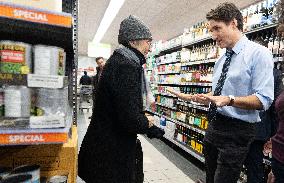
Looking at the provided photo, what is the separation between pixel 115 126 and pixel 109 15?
453 inches

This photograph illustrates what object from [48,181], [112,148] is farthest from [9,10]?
[112,148]

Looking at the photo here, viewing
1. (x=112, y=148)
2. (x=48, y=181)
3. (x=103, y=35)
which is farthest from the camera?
(x=103, y=35)

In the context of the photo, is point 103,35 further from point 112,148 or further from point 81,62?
point 112,148

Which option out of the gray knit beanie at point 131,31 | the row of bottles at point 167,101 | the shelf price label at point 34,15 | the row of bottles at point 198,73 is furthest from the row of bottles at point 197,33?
the shelf price label at point 34,15

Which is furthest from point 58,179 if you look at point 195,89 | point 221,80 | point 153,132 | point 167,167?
point 195,89

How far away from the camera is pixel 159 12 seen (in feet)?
37.5

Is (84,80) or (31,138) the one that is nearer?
(31,138)

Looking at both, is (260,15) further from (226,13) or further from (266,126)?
(226,13)

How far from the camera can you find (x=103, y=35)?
1777cm

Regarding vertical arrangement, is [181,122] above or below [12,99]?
below

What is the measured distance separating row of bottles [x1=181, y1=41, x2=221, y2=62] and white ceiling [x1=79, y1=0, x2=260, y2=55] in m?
4.87

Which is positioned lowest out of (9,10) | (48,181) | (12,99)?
(48,181)

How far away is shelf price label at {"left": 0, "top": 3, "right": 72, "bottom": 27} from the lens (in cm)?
84

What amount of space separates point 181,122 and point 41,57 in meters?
4.64
